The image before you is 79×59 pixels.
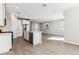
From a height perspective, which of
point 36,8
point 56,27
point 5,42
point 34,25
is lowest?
point 5,42

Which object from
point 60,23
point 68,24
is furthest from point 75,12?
point 60,23

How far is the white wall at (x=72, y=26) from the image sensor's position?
6988 millimetres

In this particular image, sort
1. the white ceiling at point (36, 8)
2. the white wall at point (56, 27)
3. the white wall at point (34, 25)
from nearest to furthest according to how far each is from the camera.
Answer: the white ceiling at point (36, 8)
the white wall at point (56, 27)
the white wall at point (34, 25)

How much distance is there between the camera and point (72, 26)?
290 inches

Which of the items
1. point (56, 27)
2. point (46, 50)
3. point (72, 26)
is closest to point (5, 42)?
point (46, 50)

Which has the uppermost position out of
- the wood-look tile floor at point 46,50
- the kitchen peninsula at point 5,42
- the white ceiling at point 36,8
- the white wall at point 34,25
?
the white ceiling at point 36,8

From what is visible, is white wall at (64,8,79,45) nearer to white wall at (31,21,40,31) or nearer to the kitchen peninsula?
the kitchen peninsula

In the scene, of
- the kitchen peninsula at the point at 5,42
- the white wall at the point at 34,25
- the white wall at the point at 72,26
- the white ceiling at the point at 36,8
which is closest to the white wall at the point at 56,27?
the white wall at the point at 34,25

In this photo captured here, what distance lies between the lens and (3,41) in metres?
4.80

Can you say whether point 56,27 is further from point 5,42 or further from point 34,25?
point 5,42

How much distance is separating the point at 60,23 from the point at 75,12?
26.0 ft

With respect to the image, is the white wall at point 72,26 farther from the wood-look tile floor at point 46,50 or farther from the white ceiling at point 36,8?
the wood-look tile floor at point 46,50

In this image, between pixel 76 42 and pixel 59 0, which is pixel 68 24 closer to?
pixel 76 42

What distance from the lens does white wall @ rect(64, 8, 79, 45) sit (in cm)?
699
